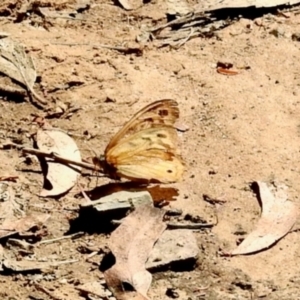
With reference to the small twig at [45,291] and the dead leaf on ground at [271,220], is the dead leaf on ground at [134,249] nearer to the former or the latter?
the small twig at [45,291]

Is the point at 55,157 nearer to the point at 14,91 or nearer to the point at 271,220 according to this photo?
the point at 14,91

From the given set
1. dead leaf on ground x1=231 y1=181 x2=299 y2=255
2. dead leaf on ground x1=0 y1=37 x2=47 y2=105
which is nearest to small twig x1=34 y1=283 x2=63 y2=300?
dead leaf on ground x1=231 y1=181 x2=299 y2=255

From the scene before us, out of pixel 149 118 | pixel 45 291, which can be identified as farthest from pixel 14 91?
pixel 45 291

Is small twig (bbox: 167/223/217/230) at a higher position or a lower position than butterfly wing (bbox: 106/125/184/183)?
lower

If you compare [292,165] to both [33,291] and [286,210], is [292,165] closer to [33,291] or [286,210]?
[286,210]

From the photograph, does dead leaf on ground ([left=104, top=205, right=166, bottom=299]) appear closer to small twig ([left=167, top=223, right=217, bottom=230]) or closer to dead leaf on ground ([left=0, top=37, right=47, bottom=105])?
small twig ([left=167, top=223, right=217, bottom=230])

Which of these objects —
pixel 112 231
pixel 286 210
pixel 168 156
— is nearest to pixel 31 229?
pixel 112 231
